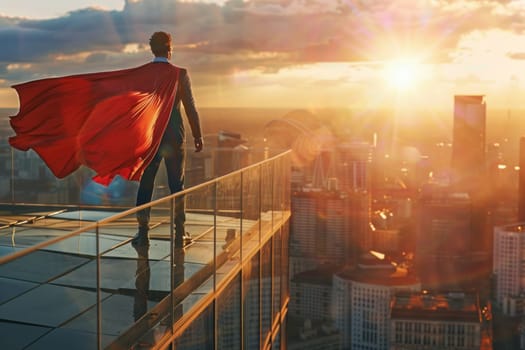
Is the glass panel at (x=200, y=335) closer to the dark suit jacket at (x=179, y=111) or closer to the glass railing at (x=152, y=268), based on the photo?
the glass railing at (x=152, y=268)

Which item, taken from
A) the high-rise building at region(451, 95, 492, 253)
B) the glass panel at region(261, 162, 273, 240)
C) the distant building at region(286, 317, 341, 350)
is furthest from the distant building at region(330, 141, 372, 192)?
the glass panel at region(261, 162, 273, 240)

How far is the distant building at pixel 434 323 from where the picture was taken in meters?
19.6

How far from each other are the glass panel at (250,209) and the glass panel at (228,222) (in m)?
0.10

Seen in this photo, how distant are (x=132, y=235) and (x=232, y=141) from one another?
3.83 meters

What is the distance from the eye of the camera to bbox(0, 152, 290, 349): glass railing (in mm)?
1744

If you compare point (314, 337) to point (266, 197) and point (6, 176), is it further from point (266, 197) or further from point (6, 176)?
point (266, 197)

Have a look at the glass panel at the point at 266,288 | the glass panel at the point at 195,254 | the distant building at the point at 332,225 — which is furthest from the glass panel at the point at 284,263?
the distant building at the point at 332,225

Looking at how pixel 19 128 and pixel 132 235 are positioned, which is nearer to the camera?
pixel 132 235

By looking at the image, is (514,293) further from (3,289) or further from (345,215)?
(3,289)

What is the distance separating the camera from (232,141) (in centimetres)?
599

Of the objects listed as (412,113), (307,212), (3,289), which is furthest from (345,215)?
(3,289)

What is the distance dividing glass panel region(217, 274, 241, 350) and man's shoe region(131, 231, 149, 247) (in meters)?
0.90

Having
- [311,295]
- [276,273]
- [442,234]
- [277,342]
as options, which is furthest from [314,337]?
[276,273]

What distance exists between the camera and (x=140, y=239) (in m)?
2.23
